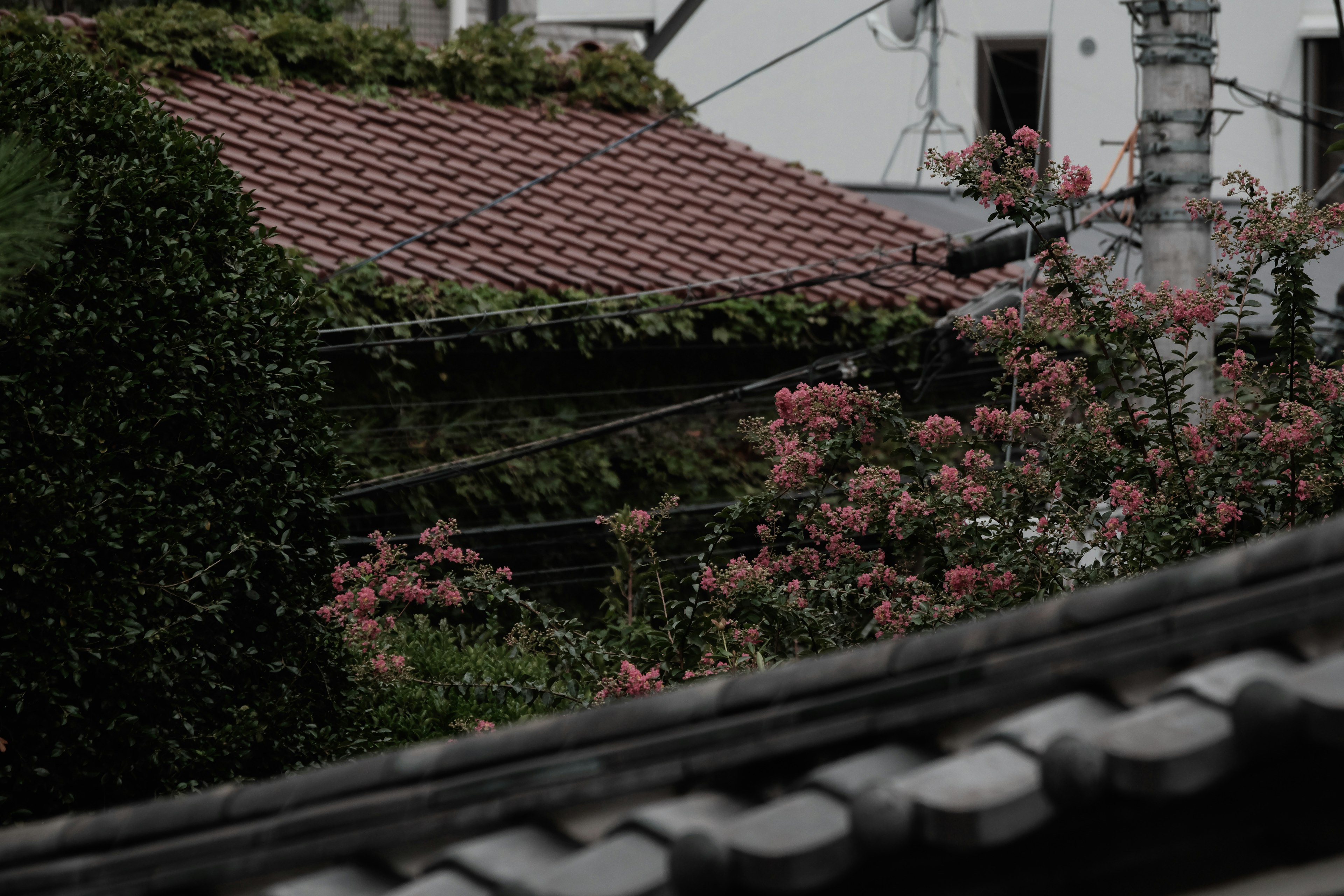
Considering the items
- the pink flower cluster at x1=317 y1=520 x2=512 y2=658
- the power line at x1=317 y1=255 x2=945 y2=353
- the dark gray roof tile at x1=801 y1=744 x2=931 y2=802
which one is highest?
the power line at x1=317 y1=255 x2=945 y2=353

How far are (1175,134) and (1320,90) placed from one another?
31.8 ft

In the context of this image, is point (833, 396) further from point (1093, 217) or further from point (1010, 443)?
point (1093, 217)

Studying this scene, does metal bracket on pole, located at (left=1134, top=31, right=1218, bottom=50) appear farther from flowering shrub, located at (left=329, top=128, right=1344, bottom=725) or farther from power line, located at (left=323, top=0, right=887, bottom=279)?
power line, located at (left=323, top=0, right=887, bottom=279)

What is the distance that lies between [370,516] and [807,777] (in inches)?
301

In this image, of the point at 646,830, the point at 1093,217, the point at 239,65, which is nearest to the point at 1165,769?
the point at 646,830

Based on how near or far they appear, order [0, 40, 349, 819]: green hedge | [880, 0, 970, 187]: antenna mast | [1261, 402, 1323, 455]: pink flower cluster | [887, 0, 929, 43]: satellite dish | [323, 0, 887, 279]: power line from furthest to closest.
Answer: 1. [880, 0, 970, 187]: antenna mast
2. [887, 0, 929, 43]: satellite dish
3. [323, 0, 887, 279]: power line
4. [0, 40, 349, 819]: green hedge
5. [1261, 402, 1323, 455]: pink flower cluster

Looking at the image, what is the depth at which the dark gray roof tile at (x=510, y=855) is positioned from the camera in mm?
2080

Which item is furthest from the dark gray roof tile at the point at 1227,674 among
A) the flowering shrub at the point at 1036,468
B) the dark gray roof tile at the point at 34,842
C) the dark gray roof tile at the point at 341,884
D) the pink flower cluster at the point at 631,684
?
the pink flower cluster at the point at 631,684

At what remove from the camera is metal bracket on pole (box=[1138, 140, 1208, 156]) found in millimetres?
6738

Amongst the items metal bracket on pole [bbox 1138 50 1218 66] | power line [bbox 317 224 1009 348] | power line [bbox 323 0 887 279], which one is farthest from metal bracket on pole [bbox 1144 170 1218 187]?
power line [bbox 323 0 887 279]

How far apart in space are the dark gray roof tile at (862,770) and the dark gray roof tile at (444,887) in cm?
49

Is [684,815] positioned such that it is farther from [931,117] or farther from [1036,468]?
[931,117]

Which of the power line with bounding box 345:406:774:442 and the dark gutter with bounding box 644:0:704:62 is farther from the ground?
the dark gutter with bounding box 644:0:704:62

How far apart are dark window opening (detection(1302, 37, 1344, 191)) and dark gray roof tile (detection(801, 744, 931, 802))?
48.0ft
